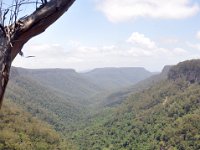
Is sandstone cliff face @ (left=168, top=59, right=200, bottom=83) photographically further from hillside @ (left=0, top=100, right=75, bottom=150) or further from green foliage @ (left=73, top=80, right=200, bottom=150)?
hillside @ (left=0, top=100, right=75, bottom=150)

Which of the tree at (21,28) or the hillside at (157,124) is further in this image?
the hillside at (157,124)

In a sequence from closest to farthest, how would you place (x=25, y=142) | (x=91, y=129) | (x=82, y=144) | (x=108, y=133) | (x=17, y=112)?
1. (x=25, y=142)
2. (x=17, y=112)
3. (x=82, y=144)
4. (x=108, y=133)
5. (x=91, y=129)

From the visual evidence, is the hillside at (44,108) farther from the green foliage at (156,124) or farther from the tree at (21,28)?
the tree at (21,28)

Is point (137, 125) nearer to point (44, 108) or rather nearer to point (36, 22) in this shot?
point (44, 108)

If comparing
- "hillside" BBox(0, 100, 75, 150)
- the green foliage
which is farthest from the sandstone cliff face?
"hillside" BBox(0, 100, 75, 150)

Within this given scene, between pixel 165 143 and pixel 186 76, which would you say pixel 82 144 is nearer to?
pixel 165 143

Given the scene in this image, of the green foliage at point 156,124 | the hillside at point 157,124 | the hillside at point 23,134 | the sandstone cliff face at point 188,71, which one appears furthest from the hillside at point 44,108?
the hillside at point 23,134

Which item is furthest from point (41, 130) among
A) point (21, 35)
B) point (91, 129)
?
point (21, 35)
